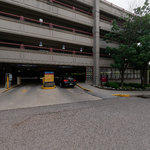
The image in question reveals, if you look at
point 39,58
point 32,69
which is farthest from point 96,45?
point 32,69

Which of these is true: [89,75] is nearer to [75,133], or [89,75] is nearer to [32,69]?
[75,133]

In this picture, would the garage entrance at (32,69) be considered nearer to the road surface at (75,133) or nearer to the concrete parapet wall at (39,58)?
the concrete parapet wall at (39,58)

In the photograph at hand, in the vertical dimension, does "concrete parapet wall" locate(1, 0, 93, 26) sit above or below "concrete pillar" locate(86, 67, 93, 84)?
above

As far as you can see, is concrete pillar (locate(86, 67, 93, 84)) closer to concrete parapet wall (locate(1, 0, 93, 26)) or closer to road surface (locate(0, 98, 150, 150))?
concrete parapet wall (locate(1, 0, 93, 26))

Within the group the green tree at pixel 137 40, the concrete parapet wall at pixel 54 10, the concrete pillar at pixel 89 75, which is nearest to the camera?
the green tree at pixel 137 40

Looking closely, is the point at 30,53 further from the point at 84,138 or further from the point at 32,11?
the point at 84,138

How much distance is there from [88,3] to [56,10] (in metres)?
5.84

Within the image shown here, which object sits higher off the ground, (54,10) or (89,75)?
(54,10)

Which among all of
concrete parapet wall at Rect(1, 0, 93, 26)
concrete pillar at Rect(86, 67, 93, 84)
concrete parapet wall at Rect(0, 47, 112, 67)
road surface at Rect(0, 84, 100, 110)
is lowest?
road surface at Rect(0, 84, 100, 110)

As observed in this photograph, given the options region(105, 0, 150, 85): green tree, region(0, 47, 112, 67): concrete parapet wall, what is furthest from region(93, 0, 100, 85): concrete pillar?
region(105, 0, 150, 85): green tree

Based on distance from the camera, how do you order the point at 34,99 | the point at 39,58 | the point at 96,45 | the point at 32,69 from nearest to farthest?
1. the point at 34,99
2. the point at 39,58
3. the point at 96,45
4. the point at 32,69

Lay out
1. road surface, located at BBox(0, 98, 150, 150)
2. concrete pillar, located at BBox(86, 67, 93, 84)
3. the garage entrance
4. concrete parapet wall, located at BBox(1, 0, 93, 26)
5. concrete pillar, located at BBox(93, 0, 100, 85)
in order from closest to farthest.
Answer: road surface, located at BBox(0, 98, 150, 150)
concrete parapet wall, located at BBox(1, 0, 93, 26)
concrete pillar, located at BBox(93, 0, 100, 85)
concrete pillar, located at BBox(86, 67, 93, 84)
the garage entrance

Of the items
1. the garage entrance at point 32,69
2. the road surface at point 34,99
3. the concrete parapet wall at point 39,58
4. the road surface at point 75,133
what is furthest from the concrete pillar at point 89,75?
the road surface at point 75,133

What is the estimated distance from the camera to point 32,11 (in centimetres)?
1144
